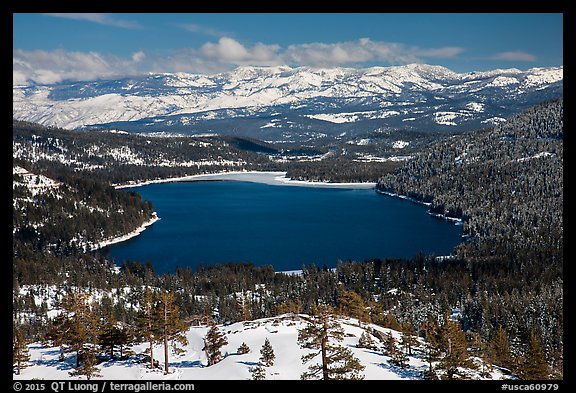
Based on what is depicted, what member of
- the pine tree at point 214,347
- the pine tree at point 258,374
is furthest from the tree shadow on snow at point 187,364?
the pine tree at point 258,374

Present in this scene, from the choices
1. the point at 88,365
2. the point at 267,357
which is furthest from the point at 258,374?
the point at 88,365

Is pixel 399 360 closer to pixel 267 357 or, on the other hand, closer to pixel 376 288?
pixel 267 357

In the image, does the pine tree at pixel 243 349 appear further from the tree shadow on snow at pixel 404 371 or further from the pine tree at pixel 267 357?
the tree shadow on snow at pixel 404 371

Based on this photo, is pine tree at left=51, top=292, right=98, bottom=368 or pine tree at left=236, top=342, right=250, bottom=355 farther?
pine tree at left=236, top=342, right=250, bottom=355

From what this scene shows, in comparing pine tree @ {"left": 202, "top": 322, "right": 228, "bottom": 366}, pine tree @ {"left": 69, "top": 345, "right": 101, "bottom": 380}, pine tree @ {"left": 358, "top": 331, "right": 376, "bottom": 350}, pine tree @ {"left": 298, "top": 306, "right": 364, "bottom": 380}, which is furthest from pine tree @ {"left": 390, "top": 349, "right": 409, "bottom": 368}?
pine tree @ {"left": 69, "top": 345, "right": 101, "bottom": 380}

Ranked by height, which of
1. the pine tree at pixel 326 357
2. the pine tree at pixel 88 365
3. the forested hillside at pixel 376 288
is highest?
the pine tree at pixel 326 357

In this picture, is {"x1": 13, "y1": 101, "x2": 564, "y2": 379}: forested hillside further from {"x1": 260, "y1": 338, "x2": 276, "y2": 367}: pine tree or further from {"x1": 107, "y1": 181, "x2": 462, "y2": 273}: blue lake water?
{"x1": 107, "y1": 181, "x2": 462, "y2": 273}: blue lake water
